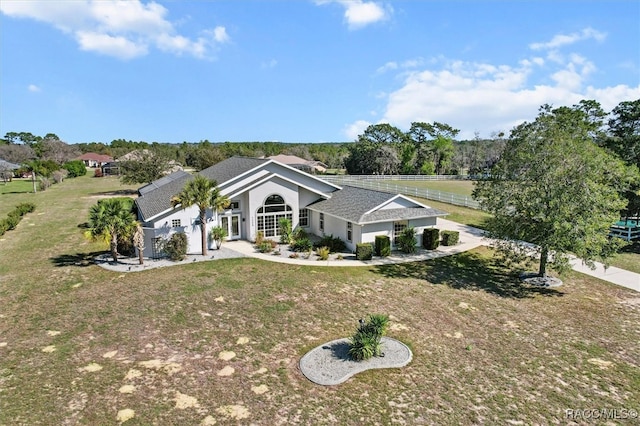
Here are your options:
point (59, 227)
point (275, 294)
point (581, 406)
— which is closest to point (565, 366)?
point (581, 406)

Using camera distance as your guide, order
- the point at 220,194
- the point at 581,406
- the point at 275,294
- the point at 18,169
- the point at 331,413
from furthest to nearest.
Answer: the point at 18,169 → the point at 220,194 → the point at 275,294 → the point at 581,406 → the point at 331,413

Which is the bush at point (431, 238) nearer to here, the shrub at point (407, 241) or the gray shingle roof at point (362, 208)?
the gray shingle roof at point (362, 208)

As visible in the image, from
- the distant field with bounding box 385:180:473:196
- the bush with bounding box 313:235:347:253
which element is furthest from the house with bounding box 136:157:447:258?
the distant field with bounding box 385:180:473:196

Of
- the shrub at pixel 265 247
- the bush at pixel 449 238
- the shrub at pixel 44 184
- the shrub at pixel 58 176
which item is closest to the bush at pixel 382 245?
the bush at pixel 449 238

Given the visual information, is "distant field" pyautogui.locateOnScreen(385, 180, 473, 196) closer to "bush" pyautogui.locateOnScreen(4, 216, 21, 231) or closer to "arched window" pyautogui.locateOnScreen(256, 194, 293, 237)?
"arched window" pyautogui.locateOnScreen(256, 194, 293, 237)

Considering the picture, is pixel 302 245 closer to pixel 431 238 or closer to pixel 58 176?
→ pixel 431 238

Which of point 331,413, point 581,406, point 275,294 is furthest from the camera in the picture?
point 275,294

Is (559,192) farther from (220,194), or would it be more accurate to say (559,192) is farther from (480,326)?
(220,194)
